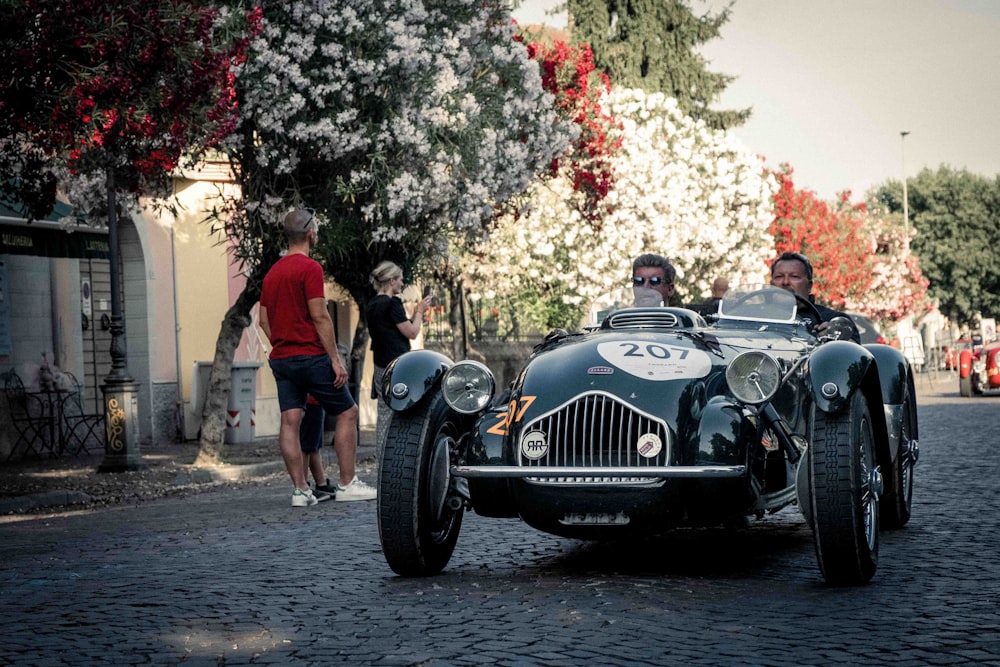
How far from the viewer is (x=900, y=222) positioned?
8806 cm

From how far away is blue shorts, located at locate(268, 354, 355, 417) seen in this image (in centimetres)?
1010

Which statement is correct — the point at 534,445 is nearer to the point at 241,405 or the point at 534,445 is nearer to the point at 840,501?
the point at 840,501

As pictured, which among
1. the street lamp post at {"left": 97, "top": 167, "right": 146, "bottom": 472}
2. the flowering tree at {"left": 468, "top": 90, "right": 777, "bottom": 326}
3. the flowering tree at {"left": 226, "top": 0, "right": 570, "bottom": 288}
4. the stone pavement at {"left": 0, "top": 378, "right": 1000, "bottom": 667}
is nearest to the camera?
the stone pavement at {"left": 0, "top": 378, "right": 1000, "bottom": 667}

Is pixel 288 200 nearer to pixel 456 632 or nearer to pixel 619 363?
pixel 619 363

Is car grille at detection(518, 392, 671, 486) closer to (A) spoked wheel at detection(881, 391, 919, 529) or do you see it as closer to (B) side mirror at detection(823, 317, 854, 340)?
(B) side mirror at detection(823, 317, 854, 340)

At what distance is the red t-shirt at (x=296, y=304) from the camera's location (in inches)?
396

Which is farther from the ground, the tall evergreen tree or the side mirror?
the tall evergreen tree

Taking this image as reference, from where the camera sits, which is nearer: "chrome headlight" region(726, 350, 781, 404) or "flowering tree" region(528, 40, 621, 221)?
"chrome headlight" region(726, 350, 781, 404)

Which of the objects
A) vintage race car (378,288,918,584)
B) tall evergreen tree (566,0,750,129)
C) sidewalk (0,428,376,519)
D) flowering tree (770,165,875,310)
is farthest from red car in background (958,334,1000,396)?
vintage race car (378,288,918,584)

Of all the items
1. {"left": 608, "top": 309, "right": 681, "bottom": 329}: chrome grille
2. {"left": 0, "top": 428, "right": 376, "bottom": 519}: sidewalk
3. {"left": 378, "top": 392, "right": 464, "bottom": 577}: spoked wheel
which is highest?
{"left": 608, "top": 309, "right": 681, "bottom": 329}: chrome grille

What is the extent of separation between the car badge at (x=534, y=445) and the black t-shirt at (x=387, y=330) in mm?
5352

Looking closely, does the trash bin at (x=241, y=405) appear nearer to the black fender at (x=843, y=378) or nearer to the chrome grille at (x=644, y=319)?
the chrome grille at (x=644, y=319)

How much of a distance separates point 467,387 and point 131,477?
8.49 metres

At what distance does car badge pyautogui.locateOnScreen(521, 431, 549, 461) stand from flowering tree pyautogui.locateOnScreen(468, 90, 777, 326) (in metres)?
24.5
